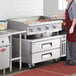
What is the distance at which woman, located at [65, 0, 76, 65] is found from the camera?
5.12m

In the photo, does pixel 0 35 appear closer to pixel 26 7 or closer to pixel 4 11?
pixel 4 11

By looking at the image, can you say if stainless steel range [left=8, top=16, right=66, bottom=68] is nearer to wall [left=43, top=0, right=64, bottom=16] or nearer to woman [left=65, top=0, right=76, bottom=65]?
woman [left=65, top=0, right=76, bottom=65]

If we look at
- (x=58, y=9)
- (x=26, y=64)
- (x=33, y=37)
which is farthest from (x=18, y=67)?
(x=58, y=9)

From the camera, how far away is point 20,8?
18.2 ft

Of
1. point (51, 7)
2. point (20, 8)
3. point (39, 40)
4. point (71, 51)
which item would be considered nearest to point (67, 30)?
point (71, 51)

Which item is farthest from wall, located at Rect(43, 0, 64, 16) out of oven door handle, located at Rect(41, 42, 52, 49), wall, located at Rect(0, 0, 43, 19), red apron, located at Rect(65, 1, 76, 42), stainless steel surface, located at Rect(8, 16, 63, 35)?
oven door handle, located at Rect(41, 42, 52, 49)

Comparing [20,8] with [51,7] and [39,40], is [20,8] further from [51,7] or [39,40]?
[51,7]

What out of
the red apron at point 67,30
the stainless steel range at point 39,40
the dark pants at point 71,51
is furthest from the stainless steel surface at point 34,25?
the dark pants at point 71,51

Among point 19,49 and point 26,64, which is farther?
point 26,64

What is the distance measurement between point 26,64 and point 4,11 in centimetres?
104

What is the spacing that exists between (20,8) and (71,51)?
49.0 inches

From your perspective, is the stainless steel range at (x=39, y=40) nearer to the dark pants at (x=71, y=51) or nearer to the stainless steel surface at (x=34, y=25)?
the stainless steel surface at (x=34, y=25)

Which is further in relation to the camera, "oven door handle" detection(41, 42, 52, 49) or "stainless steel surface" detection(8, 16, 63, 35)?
"oven door handle" detection(41, 42, 52, 49)

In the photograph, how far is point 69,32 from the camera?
5.25m
